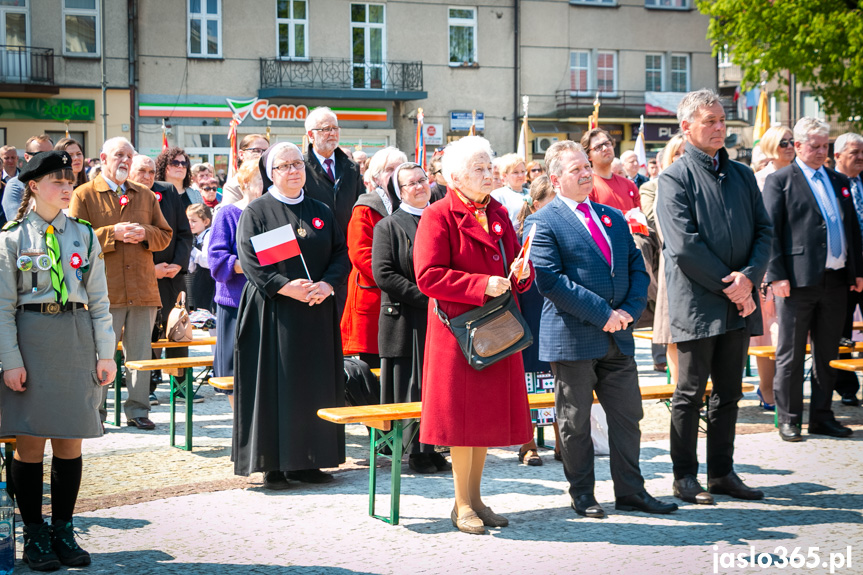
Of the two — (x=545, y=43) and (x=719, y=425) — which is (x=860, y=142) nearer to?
(x=719, y=425)

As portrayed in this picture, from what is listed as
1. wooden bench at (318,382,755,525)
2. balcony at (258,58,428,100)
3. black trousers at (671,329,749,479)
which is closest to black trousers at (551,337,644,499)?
Result: black trousers at (671,329,749,479)

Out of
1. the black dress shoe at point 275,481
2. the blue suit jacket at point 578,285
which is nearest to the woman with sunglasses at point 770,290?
the blue suit jacket at point 578,285

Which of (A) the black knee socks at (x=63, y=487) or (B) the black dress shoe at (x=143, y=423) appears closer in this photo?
(A) the black knee socks at (x=63, y=487)

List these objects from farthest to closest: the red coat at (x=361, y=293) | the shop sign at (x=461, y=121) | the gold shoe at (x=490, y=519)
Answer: the shop sign at (x=461, y=121), the red coat at (x=361, y=293), the gold shoe at (x=490, y=519)

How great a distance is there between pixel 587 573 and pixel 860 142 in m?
5.22

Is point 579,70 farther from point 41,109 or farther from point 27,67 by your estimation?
point 27,67

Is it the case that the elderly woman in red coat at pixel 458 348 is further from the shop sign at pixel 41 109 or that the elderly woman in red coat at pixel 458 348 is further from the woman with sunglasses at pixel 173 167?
the shop sign at pixel 41 109

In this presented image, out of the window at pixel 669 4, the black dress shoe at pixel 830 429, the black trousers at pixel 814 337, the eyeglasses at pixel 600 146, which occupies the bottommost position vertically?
the black dress shoe at pixel 830 429

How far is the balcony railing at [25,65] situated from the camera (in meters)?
28.9

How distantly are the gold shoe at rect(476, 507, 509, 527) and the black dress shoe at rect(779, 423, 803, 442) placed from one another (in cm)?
303

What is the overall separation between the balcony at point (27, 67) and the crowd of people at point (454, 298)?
2198 cm

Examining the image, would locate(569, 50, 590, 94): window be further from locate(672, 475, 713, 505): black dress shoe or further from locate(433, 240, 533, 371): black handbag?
locate(433, 240, 533, 371): black handbag

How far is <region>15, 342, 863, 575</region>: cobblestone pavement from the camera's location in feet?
17.0

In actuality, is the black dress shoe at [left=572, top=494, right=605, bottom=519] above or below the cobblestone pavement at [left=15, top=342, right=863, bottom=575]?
above
